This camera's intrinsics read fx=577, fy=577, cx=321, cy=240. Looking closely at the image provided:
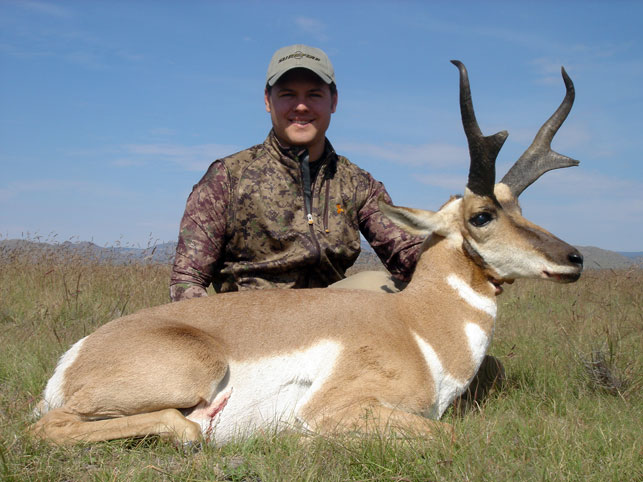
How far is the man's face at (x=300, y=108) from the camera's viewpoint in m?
5.55

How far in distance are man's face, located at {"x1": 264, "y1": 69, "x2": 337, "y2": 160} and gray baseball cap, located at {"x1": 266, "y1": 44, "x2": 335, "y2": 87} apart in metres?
0.10

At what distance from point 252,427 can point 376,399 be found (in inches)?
33.0

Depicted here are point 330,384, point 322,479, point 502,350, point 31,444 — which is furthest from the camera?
point 502,350

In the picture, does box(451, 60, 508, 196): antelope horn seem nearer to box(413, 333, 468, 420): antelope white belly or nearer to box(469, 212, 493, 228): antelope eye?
box(469, 212, 493, 228): antelope eye

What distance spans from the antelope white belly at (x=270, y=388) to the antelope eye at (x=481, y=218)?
137cm

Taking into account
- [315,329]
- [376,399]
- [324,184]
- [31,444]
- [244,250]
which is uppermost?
[324,184]

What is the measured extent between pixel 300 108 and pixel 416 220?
1.92m

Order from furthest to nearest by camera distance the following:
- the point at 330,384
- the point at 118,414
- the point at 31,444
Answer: the point at 330,384
the point at 118,414
the point at 31,444

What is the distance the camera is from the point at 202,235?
5.28 metres

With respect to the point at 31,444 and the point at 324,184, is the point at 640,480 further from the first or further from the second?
the point at 324,184

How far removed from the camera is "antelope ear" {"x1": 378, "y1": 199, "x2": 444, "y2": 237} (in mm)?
4258

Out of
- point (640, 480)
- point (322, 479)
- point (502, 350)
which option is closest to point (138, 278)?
point (502, 350)

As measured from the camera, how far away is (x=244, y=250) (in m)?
5.48

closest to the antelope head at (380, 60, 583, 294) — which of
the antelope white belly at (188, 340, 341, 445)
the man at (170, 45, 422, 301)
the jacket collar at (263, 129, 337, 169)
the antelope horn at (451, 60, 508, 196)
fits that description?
the antelope horn at (451, 60, 508, 196)
